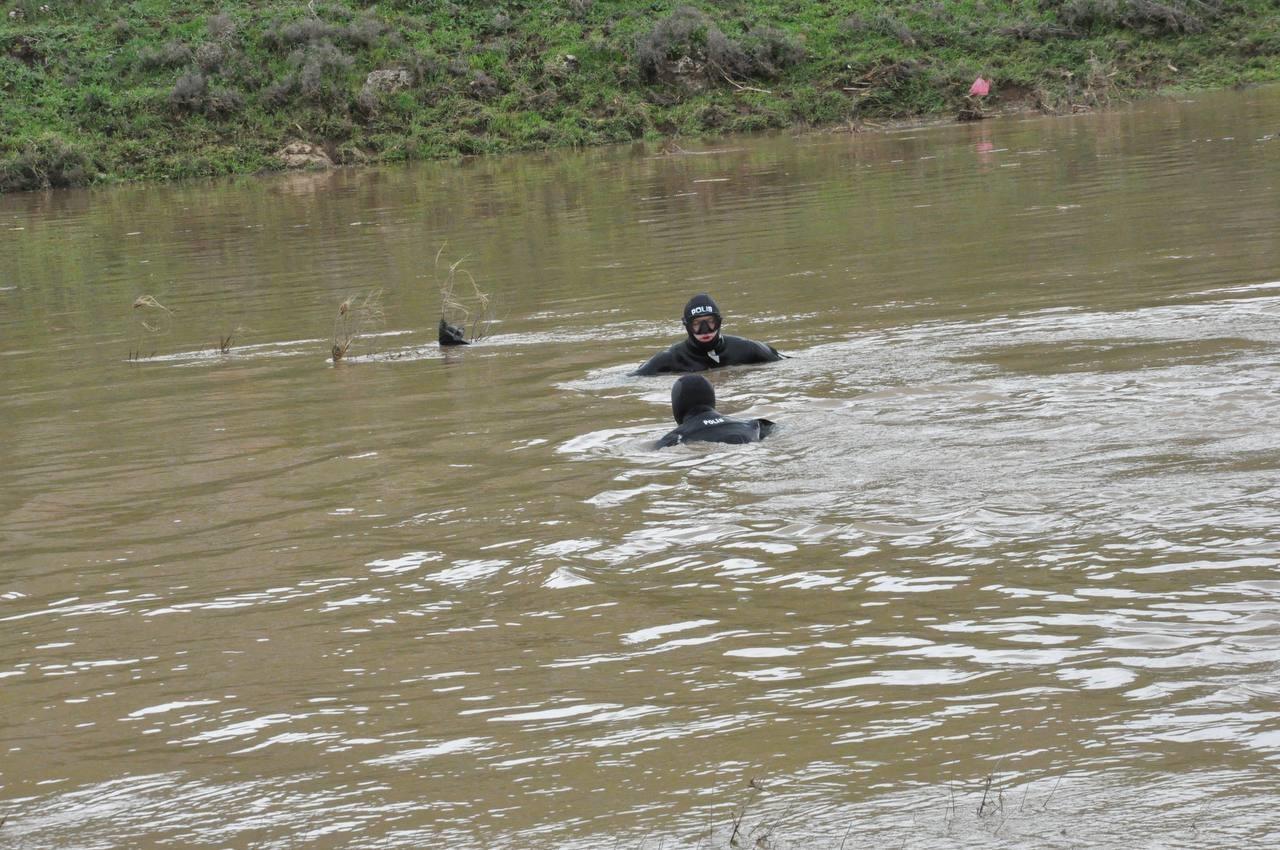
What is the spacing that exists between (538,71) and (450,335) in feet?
102

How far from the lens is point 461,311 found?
50.6 feet

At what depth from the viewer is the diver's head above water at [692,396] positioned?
9.73 meters

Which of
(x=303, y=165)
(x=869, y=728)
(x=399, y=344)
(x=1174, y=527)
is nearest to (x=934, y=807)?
(x=869, y=728)

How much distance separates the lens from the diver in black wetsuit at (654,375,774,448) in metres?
9.50

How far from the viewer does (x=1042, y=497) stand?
25.1 feet

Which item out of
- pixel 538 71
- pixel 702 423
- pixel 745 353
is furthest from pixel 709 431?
pixel 538 71

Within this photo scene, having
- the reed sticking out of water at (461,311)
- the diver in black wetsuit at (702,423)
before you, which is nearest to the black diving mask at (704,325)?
the reed sticking out of water at (461,311)

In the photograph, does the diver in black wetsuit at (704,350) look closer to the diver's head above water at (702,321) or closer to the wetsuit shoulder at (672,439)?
the diver's head above water at (702,321)

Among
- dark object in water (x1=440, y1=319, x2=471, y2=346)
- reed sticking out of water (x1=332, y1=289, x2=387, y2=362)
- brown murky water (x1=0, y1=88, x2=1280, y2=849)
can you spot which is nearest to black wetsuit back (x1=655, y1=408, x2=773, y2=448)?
brown murky water (x1=0, y1=88, x2=1280, y2=849)

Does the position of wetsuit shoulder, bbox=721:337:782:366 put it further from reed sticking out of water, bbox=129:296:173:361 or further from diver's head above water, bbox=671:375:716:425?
reed sticking out of water, bbox=129:296:173:361

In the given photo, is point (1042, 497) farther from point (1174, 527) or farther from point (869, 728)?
point (869, 728)

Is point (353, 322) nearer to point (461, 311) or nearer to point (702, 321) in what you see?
point (461, 311)

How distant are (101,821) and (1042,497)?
4.53 m

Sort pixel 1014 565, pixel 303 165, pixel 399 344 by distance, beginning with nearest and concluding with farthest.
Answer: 1. pixel 1014 565
2. pixel 399 344
3. pixel 303 165
